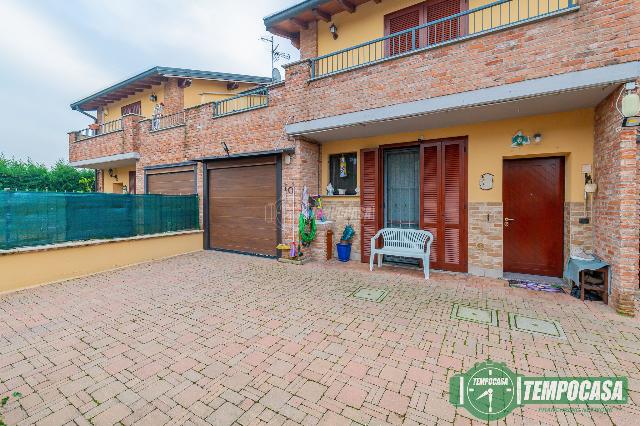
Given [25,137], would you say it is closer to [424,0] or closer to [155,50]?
[155,50]

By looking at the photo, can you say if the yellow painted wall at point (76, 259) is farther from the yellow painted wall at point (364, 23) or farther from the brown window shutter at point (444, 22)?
the brown window shutter at point (444, 22)

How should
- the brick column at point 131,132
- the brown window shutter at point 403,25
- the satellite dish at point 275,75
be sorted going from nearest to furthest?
the brown window shutter at point 403,25
the brick column at point 131,132
the satellite dish at point 275,75

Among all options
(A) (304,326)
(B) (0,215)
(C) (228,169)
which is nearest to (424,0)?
(C) (228,169)

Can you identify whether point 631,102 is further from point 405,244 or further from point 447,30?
point 405,244

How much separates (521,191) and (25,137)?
49558 millimetres

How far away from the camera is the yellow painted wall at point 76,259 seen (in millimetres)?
5345

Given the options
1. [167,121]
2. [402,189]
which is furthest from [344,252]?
[167,121]

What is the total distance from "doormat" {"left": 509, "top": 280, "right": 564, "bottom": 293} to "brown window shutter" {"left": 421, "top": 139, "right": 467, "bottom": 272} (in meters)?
0.98

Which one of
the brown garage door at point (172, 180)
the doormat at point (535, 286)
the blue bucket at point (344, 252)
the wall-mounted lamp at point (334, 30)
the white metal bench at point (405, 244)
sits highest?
the wall-mounted lamp at point (334, 30)

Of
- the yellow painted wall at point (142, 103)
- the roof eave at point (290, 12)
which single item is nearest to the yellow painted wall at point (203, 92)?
the yellow painted wall at point (142, 103)

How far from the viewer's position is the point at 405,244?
6691mm

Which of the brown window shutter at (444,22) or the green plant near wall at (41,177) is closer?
the brown window shutter at (444,22)

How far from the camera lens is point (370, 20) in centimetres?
745

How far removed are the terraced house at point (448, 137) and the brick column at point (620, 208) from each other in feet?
0.06
